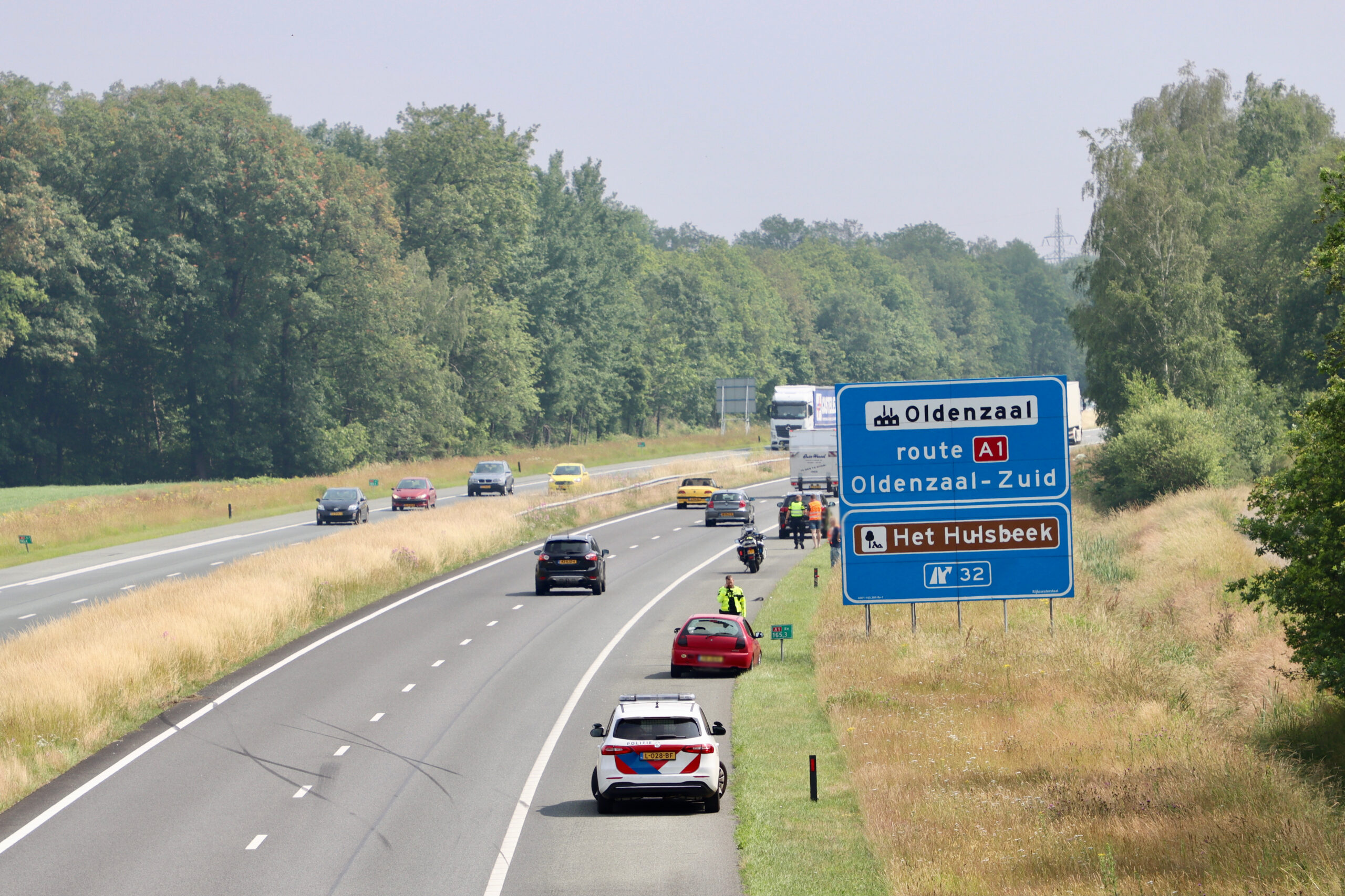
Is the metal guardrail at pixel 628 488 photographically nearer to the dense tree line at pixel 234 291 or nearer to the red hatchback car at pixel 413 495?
the red hatchback car at pixel 413 495

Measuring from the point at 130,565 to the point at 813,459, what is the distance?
31.3 meters

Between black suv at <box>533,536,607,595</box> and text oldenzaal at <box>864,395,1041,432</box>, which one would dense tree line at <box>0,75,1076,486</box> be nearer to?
black suv at <box>533,536,607,595</box>

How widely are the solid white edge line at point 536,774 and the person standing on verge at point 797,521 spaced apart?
15500 mm

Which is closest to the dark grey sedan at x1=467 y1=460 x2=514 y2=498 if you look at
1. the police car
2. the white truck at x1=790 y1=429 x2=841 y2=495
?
the white truck at x1=790 y1=429 x2=841 y2=495

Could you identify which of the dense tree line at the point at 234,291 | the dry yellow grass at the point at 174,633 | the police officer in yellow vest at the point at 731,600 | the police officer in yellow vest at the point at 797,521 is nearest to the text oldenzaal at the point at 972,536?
the police officer in yellow vest at the point at 731,600

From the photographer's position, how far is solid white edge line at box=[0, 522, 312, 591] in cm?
4366

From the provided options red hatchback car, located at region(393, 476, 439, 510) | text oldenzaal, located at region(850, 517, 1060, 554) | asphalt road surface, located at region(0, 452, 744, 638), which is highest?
text oldenzaal, located at region(850, 517, 1060, 554)

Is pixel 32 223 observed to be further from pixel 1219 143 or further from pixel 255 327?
pixel 1219 143

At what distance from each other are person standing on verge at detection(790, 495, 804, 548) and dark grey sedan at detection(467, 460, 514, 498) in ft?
75.0

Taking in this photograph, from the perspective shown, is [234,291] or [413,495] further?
[234,291]

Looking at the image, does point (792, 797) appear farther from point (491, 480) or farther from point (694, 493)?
point (491, 480)

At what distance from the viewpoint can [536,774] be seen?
19.1 meters

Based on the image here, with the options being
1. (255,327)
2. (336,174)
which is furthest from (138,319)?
(336,174)

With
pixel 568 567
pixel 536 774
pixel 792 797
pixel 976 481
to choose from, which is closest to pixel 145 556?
pixel 568 567
